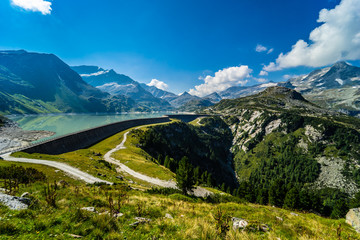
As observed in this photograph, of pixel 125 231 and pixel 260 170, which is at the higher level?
pixel 125 231

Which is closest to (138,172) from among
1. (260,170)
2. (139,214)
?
(139,214)

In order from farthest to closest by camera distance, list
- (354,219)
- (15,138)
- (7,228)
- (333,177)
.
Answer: (333,177) → (15,138) → (354,219) → (7,228)

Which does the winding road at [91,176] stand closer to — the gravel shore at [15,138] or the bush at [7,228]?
the bush at [7,228]

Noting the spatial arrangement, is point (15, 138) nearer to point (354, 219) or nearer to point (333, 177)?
point (354, 219)

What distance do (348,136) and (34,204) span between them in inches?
10522

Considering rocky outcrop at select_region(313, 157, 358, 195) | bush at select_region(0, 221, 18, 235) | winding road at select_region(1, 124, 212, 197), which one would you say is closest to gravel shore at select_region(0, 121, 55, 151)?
winding road at select_region(1, 124, 212, 197)

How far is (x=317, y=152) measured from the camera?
565 ft

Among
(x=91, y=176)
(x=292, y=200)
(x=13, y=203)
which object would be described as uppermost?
(x=13, y=203)

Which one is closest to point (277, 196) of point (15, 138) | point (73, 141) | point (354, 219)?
point (354, 219)

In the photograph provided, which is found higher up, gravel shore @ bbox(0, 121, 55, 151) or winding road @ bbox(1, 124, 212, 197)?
winding road @ bbox(1, 124, 212, 197)

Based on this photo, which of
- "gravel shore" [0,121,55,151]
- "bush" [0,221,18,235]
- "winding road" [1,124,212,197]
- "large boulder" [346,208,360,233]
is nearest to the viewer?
"bush" [0,221,18,235]

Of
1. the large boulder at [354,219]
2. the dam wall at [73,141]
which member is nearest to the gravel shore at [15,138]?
the dam wall at [73,141]

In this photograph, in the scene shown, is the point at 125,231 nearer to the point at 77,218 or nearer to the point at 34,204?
the point at 77,218

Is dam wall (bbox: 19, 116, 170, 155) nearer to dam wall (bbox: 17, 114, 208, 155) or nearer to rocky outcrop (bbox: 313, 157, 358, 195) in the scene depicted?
dam wall (bbox: 17, 114, 208, 155)
